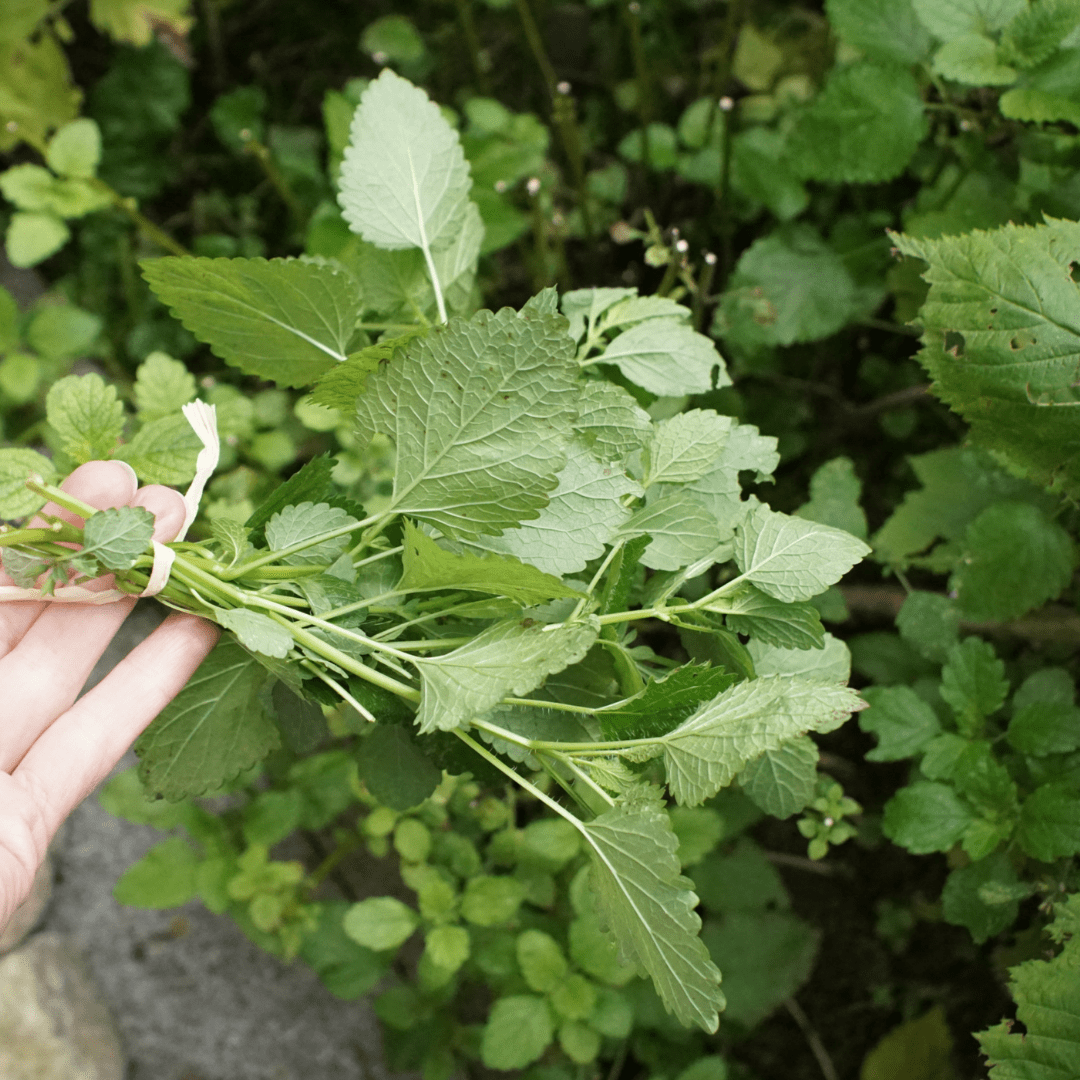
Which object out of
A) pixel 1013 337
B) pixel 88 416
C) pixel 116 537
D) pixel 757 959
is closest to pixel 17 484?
pixel 88 416

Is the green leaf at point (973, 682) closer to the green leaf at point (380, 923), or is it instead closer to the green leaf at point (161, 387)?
the green leaf at point (380, 923)

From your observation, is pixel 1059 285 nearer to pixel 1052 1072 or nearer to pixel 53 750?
pixel 1052 1072

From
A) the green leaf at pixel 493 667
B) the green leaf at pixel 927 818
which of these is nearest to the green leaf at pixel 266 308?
the green leaf at pixel 493 667

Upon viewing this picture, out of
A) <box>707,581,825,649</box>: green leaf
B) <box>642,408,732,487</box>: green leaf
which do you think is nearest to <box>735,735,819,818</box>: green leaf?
<box>707,581,825,649</box>: green leaf

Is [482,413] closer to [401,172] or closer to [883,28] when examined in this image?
[401,172]

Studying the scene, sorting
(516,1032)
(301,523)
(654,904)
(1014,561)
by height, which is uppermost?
(301,523)

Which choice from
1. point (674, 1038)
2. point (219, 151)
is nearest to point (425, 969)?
point (674, 1038)
